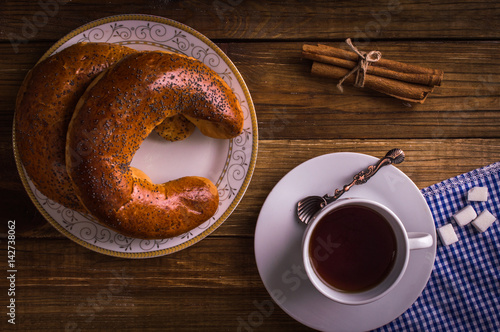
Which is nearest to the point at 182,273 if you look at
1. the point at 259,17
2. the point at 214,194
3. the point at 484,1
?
the point at 214,194

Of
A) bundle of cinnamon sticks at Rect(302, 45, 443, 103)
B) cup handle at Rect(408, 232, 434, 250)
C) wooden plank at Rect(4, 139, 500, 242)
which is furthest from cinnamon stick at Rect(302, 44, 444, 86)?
cup handle at Rect(408, 232, 434, 250)

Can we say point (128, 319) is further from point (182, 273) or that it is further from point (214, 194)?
point (214, 194)

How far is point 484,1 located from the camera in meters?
1.32

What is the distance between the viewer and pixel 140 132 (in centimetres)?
112

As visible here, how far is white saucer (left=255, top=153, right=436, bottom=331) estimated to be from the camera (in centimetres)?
118

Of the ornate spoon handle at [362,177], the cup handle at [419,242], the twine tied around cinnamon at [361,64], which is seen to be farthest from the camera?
the twine tied around cinnamon at [361,64]

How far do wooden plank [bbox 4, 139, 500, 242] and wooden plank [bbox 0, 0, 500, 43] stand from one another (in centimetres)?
37

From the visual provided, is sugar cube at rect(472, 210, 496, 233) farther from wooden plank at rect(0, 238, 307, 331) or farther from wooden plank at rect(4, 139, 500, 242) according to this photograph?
wooden plank at rect(0, 238, 307, 331)

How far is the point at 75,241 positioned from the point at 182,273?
0.37 metres

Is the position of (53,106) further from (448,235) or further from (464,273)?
(464,273)

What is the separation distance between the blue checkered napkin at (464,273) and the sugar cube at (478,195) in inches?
0.7

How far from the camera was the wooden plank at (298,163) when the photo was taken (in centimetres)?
133

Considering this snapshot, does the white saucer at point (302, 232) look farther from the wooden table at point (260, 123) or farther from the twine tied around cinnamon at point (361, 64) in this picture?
the twine tied around cinnamon at point (361, 64)

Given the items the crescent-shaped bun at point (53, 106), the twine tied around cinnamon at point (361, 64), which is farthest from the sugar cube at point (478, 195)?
the crescent-shaped bun at point (53, 106)
